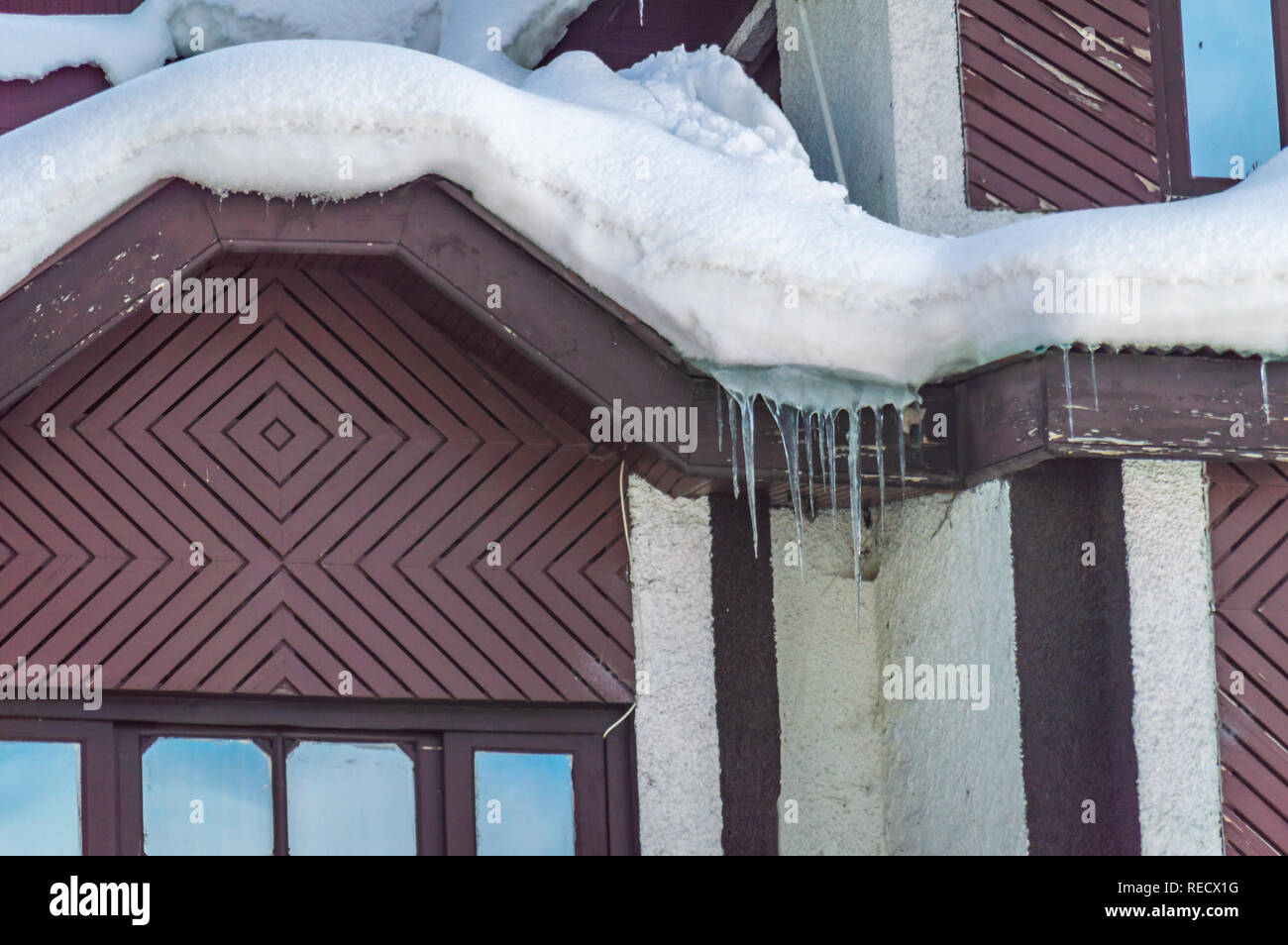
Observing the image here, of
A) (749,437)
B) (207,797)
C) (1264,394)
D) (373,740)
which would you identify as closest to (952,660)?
(749,437)

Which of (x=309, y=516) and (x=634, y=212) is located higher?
(x=634, y=212)

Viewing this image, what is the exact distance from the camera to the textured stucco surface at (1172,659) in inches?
197

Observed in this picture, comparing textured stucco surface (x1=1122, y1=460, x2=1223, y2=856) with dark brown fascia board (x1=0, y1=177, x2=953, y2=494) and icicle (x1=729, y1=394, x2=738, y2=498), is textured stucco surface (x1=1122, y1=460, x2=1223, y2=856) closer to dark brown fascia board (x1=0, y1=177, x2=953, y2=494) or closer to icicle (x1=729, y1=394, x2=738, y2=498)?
icicle (x1=729, y1=394, x2=738, y2=498)

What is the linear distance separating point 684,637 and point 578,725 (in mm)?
464

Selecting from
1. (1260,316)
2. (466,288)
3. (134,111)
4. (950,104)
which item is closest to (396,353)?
(466,288)

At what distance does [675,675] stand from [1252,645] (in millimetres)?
1856

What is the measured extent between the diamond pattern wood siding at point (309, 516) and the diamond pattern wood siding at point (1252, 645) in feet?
6.29

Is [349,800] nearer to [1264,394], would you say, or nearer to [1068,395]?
[1068,395]

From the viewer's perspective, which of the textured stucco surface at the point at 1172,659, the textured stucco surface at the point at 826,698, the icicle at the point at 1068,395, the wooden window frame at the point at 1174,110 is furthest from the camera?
the textured stucco surface at the point at 826,698

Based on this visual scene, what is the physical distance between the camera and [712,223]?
510cm

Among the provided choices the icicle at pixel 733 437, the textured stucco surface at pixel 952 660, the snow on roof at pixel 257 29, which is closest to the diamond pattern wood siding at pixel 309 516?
the icicle at pixel 733 437

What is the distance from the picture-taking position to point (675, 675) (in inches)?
233

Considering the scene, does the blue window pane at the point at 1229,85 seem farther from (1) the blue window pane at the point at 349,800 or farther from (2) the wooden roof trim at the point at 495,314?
(1) the blue window pane at the point at 349,800

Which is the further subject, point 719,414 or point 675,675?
point 675,675
